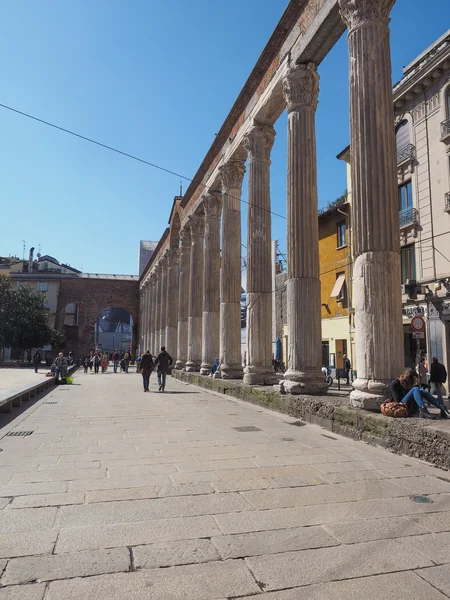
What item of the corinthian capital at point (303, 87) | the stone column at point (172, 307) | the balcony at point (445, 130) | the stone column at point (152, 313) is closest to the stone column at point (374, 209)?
the corinthian capital at point (303, 87)

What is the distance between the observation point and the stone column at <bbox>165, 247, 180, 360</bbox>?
2505 cm

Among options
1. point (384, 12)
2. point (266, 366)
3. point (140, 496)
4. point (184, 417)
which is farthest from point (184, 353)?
point (140, 496)

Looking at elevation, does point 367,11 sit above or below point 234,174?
below

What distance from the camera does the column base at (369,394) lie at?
20.6 ft

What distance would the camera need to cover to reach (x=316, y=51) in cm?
942

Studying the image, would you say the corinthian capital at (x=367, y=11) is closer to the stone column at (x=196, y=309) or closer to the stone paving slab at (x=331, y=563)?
the stone paving slab at (x=331, y=563)

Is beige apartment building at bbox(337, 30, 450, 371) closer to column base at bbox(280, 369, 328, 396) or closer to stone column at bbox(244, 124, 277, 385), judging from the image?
stone column at bbox(244, 124, 277, 385)

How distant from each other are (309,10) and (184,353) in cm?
1571

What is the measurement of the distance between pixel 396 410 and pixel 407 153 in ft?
42.2

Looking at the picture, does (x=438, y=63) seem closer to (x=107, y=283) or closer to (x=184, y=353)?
(x=184, y=353)

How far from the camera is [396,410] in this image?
5695mm

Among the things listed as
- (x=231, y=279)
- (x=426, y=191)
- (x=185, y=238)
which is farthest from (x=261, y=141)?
(x=185, y=238)

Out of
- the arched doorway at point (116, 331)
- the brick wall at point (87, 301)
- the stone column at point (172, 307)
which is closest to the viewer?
the stone column at point (172, 307)

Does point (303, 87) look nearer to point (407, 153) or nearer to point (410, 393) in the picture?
point (410, 393)
